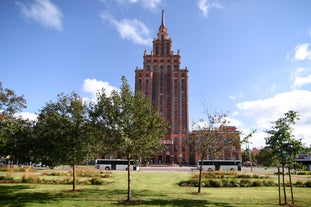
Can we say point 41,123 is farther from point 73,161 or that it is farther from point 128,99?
point 128,99

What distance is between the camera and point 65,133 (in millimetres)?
20922

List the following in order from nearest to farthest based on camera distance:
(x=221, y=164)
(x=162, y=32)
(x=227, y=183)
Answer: (x=227, y=183), (x=221, y=164), (x=162, y=32)

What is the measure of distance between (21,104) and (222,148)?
1863 centimetres

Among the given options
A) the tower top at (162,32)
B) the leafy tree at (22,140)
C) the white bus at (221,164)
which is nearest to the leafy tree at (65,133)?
the leafy tree at (22,140)

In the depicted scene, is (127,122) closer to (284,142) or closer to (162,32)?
(284,142)

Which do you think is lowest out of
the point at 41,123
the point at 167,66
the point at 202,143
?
the point at 202,143

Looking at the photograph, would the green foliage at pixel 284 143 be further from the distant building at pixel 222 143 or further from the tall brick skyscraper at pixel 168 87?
the tall brick skyscraper at pixel 168 87

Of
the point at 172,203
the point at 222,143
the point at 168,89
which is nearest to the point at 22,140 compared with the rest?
the point at 172,203

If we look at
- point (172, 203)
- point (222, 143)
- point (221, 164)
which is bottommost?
point (221, 164)

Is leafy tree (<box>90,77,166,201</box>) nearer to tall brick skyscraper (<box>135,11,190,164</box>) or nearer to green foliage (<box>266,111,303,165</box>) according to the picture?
green foliage (<box>266,111,303,165</box>)

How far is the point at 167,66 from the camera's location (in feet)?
413

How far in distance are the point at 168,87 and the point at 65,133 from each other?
342 feet

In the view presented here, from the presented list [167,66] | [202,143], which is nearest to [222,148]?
[202,143]

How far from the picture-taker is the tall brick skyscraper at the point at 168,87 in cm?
11188
